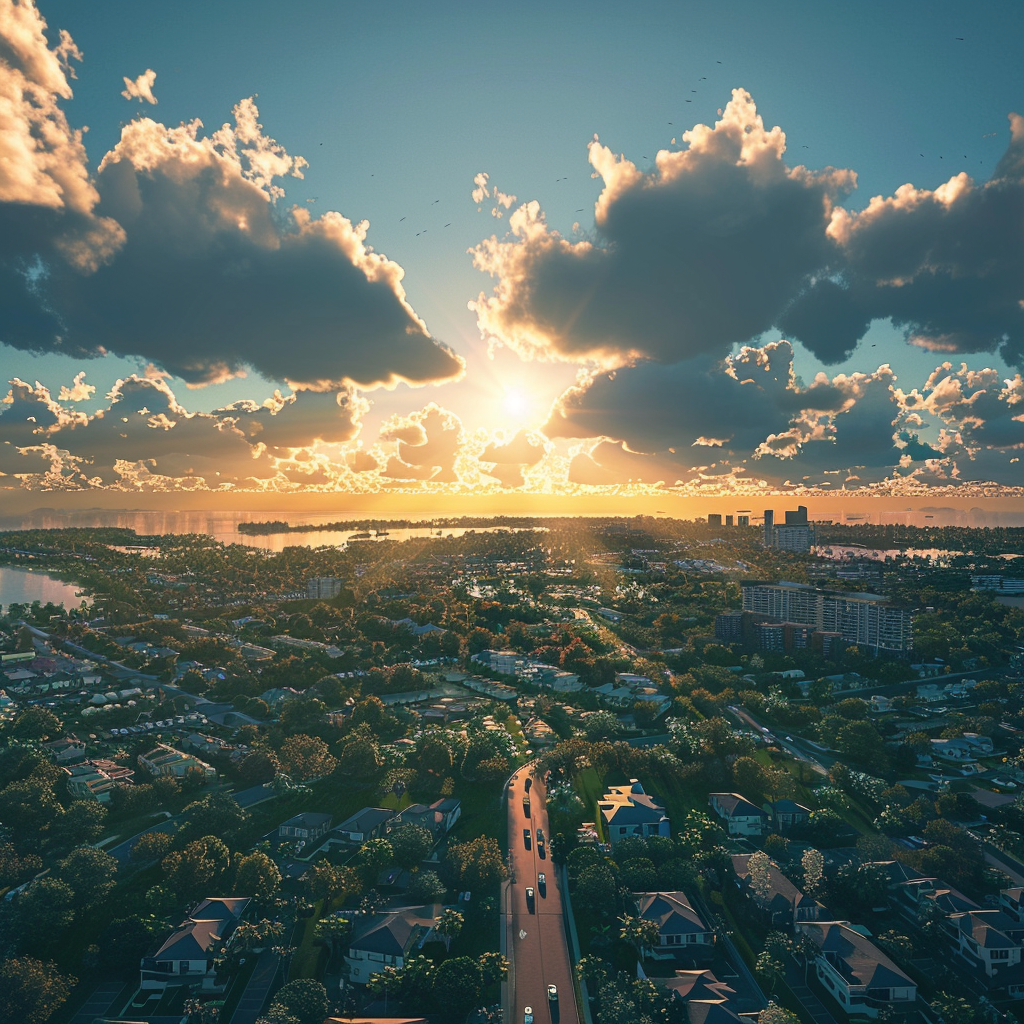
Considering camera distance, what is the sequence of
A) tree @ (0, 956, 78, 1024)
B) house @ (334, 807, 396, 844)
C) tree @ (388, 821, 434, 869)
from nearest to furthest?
tree @ (0, 956, 78, 1024), tree @ (388, 821, 434, 869), house @ (334, 807, 396, 844)

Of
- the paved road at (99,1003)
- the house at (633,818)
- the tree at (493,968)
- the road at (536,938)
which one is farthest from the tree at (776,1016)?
the paved road at (99,1003)

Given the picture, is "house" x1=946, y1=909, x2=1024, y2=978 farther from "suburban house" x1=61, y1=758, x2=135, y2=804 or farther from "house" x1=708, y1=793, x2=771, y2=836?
"suburban house" x1=61, y1=758, x2=135, y2=804

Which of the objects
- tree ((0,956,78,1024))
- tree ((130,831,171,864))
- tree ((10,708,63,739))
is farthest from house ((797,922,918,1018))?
tree ((10,708,63,739))

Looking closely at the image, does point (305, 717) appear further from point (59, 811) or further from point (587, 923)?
point (587, 923)

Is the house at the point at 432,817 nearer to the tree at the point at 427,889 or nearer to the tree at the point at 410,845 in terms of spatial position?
the tree at the point at 410,845

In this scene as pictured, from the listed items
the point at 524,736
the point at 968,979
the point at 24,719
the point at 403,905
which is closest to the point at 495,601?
the point at 524,736

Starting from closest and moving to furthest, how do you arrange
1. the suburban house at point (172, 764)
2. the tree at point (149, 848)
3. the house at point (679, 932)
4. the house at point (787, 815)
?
the house at point (679, 932), the tree at point (149, 848), the house at point (787, 815), the suburban house at point (172, 764)

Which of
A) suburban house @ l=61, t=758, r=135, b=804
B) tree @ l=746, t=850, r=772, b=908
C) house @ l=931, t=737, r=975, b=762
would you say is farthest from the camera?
house @ l=931, t=737, r=975, b=762
